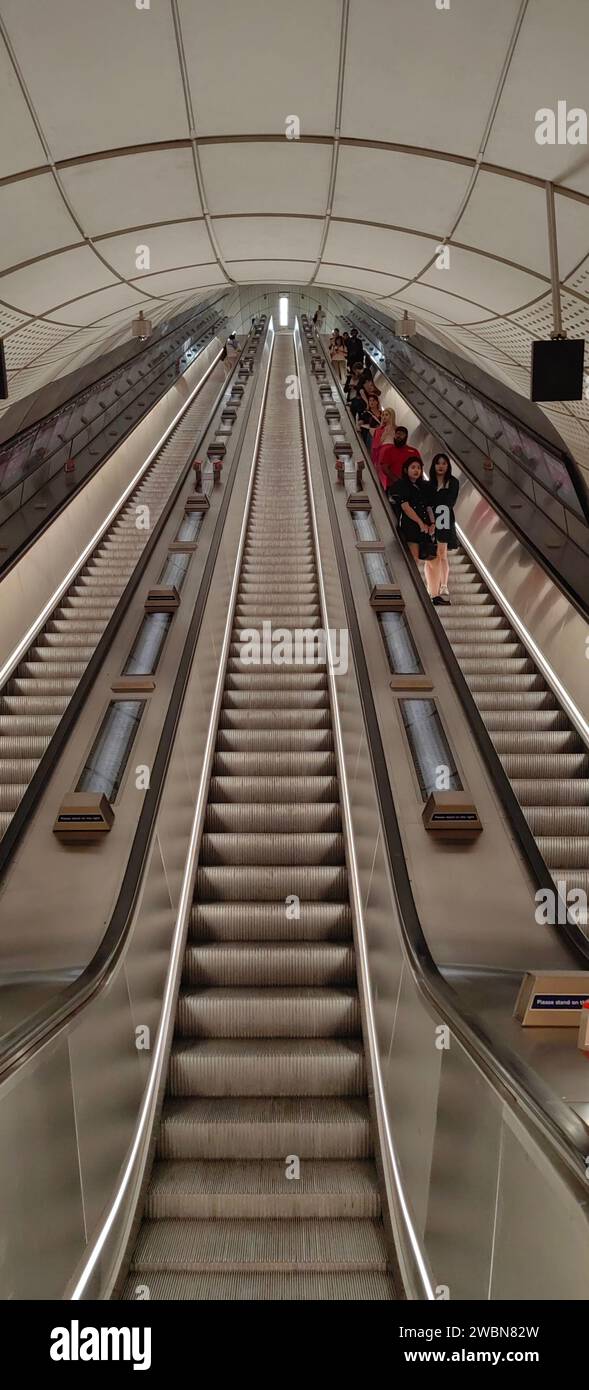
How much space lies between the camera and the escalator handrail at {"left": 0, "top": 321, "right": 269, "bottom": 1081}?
260 cm

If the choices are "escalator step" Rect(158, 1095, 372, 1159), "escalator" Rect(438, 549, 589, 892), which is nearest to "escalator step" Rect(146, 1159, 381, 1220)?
"escalator step" Rect(158, 1095, 372, 1159)

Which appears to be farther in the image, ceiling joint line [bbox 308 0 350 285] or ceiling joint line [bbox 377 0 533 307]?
ceiling joint line [bbox 308 0 350 285]

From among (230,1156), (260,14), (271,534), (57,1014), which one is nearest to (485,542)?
(271,534)

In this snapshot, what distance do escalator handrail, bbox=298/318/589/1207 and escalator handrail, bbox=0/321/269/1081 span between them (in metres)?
1.17

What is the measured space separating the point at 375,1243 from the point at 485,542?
24.1 feet

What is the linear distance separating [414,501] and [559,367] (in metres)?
3.01

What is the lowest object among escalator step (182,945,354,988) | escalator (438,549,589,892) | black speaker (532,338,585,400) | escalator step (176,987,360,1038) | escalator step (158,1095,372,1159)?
escalator step (158,1095,372,1159)

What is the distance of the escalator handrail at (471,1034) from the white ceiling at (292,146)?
2.91 metres

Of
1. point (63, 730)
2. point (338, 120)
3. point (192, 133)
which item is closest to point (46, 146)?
point (192, 133)

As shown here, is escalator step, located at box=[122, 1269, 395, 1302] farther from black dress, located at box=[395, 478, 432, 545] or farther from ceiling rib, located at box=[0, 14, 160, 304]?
black dress, located at box=[395, 478, 432, 545]

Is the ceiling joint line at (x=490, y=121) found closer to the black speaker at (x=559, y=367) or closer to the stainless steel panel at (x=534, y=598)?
the black speaker at (x=559, y=367)

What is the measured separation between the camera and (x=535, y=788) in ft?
19.4

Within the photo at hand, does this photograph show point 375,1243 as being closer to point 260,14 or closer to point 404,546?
point 260,14

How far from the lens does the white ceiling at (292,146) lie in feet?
11.5
